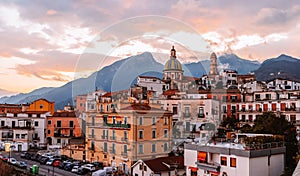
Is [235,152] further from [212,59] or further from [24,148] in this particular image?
[212,59]

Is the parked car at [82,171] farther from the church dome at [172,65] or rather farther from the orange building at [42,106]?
the orange building at [42,106]

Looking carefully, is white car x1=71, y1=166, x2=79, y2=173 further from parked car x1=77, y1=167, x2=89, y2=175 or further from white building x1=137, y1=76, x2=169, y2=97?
white building x1=137, y1=76, x2=169, y2=97

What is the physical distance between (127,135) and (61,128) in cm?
1087

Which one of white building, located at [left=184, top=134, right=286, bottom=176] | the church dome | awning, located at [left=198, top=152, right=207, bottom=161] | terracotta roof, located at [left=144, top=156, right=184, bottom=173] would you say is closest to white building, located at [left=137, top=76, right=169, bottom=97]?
the church dome

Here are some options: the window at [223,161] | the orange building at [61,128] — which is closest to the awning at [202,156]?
the window at [223,161]

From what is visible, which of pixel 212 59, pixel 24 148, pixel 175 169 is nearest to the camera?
pixel 175 169

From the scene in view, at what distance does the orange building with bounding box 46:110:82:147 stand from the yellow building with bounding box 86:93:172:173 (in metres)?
6.79

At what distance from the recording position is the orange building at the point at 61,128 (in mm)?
30922

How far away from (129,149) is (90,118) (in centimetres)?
443

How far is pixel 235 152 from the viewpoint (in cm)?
1329

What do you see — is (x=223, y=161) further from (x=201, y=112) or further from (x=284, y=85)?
(x=284, y=85)

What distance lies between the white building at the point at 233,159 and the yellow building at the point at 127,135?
22.3ft

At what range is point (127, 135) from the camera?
22.0 metres

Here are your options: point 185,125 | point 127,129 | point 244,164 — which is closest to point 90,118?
point 127,129
